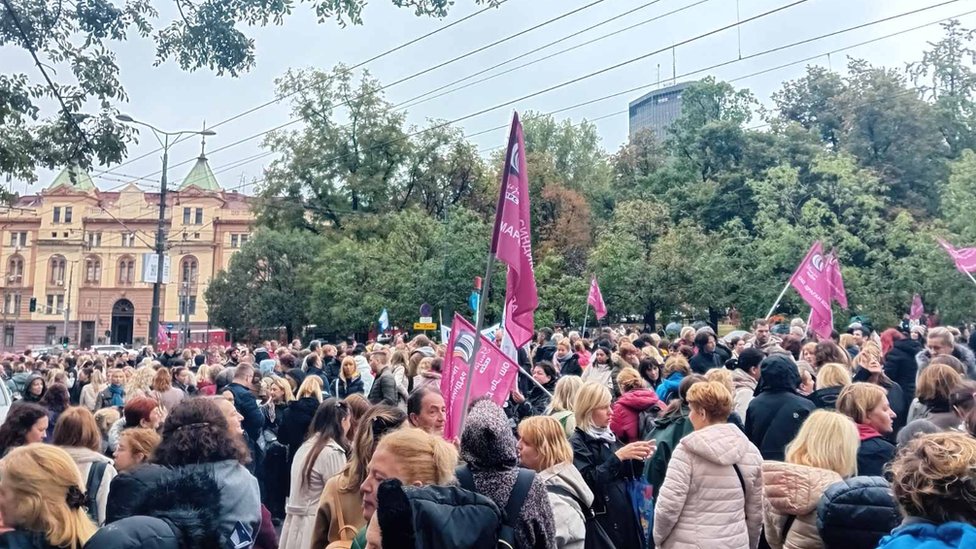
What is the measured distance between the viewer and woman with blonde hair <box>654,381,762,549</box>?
16.8 ft

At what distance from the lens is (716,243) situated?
40.0 metres

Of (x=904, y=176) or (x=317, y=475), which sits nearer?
(x=317, y=475)

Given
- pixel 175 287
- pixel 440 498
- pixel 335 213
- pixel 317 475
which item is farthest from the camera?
pixel 175 287

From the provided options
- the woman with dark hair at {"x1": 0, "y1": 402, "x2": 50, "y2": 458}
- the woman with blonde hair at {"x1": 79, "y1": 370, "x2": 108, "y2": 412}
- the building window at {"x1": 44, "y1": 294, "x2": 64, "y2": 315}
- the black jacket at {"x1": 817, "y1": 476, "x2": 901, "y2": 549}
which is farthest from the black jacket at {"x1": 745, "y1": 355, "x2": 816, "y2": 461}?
the building window at {"x1": 44, "y1": 294, "x2": 64, "y2": 315}

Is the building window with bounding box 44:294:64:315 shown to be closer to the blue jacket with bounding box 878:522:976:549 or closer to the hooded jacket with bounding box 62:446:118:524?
the hooded jacket with bounding box 62:446:118:524

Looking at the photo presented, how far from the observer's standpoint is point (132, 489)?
3.96 meters

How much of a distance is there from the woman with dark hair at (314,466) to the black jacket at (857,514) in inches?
120

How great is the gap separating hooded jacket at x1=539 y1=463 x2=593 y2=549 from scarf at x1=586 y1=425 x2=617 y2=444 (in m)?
0.86

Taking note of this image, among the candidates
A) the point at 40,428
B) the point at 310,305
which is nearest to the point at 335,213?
the point at 310,305

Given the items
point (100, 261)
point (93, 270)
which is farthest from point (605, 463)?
point (93, 270)

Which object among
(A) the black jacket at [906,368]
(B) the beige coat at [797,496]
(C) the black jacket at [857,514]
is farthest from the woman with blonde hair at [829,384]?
(C) the black jacket at [857,514]

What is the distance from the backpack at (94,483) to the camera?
5.22 m

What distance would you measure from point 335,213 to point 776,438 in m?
47.5

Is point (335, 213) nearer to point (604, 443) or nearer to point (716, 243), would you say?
point (716, 243)
